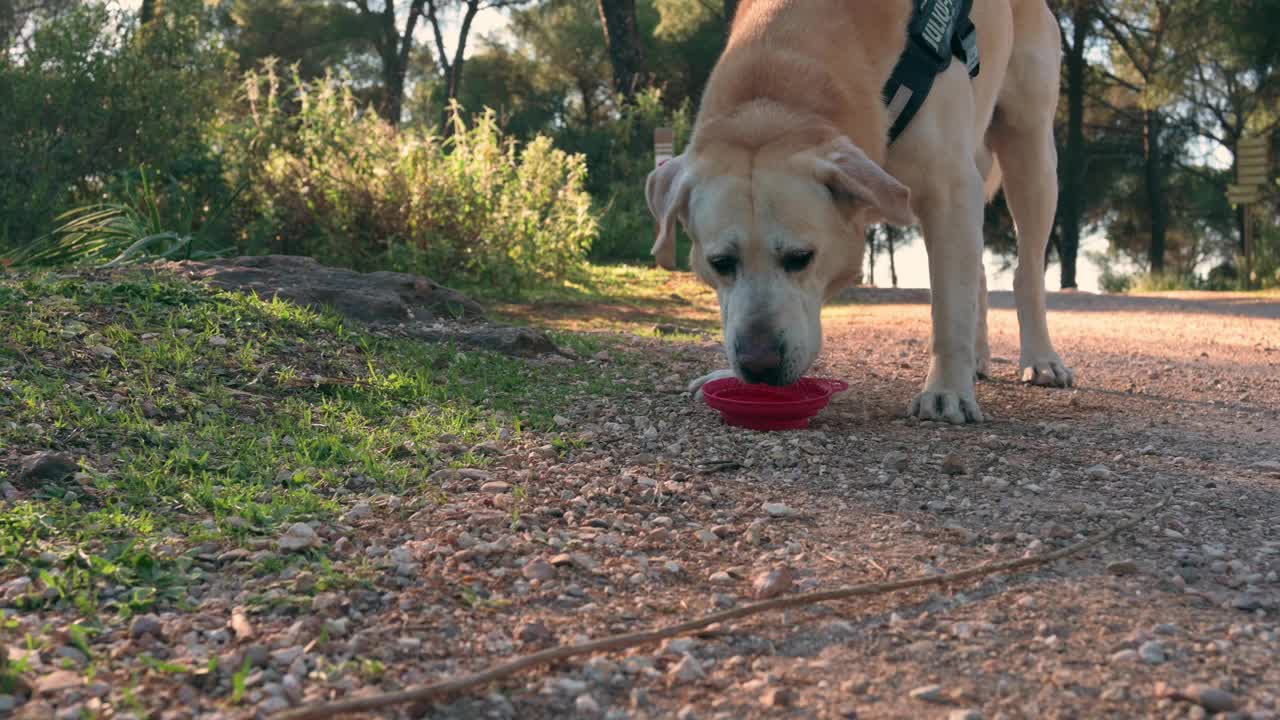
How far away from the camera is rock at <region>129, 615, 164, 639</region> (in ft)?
6.00

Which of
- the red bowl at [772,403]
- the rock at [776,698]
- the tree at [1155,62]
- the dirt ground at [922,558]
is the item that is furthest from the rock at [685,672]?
the tree at [1155,62]

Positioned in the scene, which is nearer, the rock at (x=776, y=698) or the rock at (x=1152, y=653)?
the rock at (x=776, y=698)

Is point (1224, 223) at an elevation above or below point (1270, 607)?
above

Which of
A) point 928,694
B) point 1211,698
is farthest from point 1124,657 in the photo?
point 928,694

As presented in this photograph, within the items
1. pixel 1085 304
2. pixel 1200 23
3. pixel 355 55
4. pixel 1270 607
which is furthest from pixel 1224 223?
pixel 1270 607

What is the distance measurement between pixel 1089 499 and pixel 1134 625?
0.88 m

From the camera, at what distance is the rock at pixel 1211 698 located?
1.61 metres

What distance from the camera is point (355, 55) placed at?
25422 mm

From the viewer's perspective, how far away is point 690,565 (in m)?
2.24

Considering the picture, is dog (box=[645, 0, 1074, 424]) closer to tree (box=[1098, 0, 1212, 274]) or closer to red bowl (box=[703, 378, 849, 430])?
red bowl (box=[703, 378, 849, 430])

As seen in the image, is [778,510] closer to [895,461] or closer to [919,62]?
[895,461]

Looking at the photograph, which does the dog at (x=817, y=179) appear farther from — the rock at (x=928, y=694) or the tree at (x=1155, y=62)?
the tree at (x=1155, y=62)

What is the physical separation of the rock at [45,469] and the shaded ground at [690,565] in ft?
0.27

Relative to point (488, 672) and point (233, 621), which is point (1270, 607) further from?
point (233, 621)
